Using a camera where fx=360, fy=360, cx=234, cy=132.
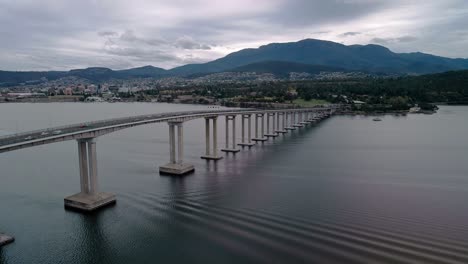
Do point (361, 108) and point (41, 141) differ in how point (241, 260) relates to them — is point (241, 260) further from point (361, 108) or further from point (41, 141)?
point (361, 108)

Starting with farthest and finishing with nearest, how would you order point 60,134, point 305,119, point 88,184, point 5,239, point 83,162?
point 305,119 < point 88,184 < point 83,162 < point 60,134 < point 5,239

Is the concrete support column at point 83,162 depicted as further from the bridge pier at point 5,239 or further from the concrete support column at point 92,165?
the bridge pier at point 5,239

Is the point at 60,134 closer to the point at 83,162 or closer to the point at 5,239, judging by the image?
the point at 83,162

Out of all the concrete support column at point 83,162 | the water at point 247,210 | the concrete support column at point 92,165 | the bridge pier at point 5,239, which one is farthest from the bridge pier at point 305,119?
the bridge pier at point 5,239

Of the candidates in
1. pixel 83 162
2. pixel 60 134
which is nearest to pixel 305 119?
pixel 83 162

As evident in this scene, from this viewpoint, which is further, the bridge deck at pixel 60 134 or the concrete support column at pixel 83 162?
the concrete support column at pixel 83 162

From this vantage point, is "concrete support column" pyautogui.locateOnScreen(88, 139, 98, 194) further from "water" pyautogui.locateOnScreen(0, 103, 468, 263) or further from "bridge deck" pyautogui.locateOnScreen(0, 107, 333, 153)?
"water" pyautogui.locateOnScreen(0, 103, 468, 263)
